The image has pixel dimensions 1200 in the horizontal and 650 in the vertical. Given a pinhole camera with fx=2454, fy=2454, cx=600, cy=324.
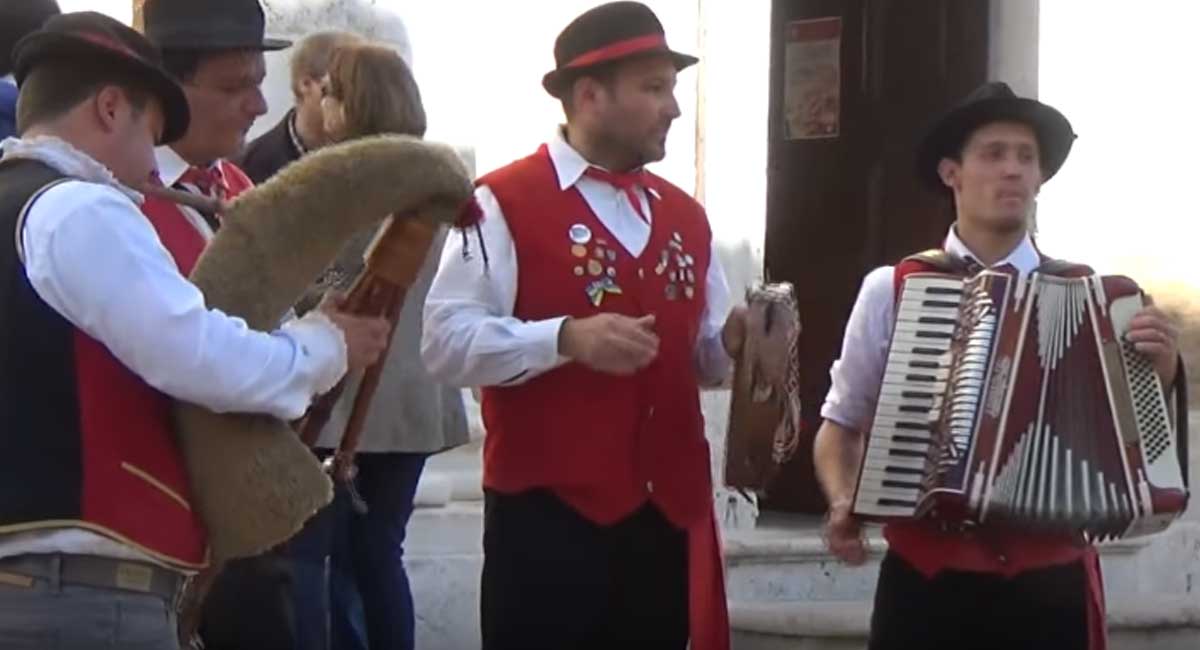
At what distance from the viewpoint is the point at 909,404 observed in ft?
14.5

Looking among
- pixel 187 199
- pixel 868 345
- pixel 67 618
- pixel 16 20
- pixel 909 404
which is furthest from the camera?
pixel 16 20

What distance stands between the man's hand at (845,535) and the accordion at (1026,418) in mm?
87

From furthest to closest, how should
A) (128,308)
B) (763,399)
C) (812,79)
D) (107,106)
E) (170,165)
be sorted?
(812,79)
(763,399)
(170,165)
(107,106)
(128,308)

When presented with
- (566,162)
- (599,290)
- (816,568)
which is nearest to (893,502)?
(599,290)

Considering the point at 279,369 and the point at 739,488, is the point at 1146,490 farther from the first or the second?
the point at 279,369

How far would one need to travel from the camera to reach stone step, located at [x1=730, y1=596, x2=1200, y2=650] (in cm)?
643

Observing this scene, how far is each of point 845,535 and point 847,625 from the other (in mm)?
1922

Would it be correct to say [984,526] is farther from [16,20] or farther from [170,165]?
[16,20]

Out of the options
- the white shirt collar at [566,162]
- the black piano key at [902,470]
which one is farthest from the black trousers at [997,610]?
the white shirt collar at [566,162]

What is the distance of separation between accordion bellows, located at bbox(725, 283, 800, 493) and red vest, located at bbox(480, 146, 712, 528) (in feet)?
0.42

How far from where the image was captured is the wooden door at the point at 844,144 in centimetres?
757

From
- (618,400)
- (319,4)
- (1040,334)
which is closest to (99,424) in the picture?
(618,400)

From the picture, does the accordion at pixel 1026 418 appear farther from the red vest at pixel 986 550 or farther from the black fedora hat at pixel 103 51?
the black fedora hat at pixel 103 51

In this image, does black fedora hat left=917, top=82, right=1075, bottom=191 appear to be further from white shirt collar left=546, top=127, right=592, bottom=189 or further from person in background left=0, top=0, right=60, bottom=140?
person in background left=0, top=0, right=60, bottom=140
